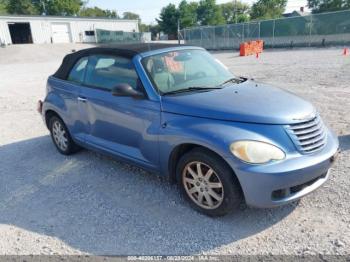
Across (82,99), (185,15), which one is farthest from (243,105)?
(185,15)

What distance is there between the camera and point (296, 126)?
3.01 m

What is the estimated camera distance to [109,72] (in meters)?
4.22

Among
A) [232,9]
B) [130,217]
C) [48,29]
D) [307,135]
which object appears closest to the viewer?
[307,135]

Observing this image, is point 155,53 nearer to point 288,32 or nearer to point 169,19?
point 288,32

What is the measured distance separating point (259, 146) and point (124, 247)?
1.56 m

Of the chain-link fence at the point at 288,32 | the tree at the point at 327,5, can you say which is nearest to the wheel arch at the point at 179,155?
the chain-link fence at the point at 288,32

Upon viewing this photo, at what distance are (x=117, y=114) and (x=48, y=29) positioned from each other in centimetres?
4827

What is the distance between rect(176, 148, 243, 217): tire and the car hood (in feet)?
1.37

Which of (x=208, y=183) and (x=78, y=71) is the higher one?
(x=78, y=71)

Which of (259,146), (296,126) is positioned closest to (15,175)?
(259,146)

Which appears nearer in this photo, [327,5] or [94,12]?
[327,5]

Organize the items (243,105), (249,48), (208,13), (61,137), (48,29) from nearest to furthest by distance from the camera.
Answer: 1. (243,105)
2. (61,137)
3. (249,48)
4. (48,29)
5. (208,13)

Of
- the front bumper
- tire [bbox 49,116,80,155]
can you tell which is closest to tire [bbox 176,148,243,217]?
the front bumper

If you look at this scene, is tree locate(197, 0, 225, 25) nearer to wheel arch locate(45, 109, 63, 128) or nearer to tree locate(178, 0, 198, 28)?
tree locate(178, 0, 198, 28)
